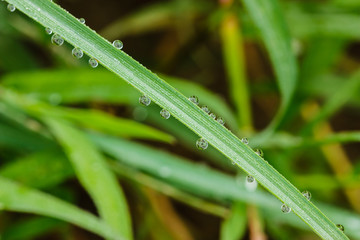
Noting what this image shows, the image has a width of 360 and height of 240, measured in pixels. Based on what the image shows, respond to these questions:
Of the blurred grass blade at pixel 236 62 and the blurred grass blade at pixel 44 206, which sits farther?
the blurred grass blade at pixel 236 62

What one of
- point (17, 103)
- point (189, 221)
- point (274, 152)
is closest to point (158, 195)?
point (189, 221)

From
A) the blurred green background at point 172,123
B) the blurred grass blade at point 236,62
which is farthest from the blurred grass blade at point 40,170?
the blurred grass blade at point 236,62

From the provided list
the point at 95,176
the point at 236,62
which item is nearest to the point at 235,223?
the point at 95,176

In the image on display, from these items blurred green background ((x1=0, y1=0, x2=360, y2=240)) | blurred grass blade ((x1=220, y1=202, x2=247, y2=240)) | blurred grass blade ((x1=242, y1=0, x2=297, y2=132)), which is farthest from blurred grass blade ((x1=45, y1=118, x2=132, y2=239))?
blurred grass blade ((x1=242, y1=0, x2=297, y2=132))

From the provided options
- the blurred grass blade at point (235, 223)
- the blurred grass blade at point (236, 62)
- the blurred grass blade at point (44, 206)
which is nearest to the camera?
the blurred grass blade at point (44, 206)

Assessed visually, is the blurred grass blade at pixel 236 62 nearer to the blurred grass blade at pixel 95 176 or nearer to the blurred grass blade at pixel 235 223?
the blurred grass blade at pixel 235 223

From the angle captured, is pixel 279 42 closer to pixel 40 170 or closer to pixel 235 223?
pixel 235 223

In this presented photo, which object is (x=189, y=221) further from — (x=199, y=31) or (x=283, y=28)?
(x=283, y=28)
